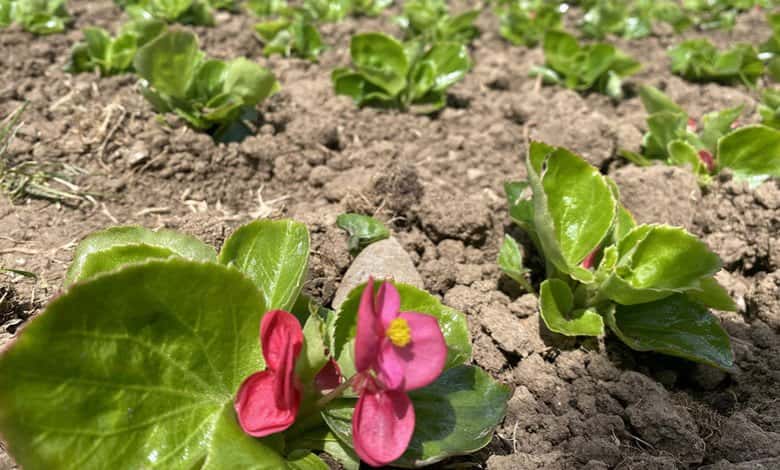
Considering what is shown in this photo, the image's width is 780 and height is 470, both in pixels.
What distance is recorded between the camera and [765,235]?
9.30 feet

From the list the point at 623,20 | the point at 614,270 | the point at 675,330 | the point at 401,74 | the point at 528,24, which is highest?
the point at 614,270

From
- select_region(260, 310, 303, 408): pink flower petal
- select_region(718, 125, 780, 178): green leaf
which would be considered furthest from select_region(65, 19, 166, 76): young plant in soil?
select_region(718, 125, 780, 178): green leaf

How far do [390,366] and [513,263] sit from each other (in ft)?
3.82

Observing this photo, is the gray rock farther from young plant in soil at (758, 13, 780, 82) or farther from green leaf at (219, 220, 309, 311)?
young plant in soil at (758, 13, 780, 82)

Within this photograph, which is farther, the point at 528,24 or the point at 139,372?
the point at 528,24

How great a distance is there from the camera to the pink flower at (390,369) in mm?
1411

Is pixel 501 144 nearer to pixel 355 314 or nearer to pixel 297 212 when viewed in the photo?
pixel 297 212

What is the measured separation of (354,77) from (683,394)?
2246 millimetres

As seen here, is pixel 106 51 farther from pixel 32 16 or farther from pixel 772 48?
pixel 772 48

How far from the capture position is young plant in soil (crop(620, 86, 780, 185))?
313 centimetres

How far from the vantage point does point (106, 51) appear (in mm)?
3588

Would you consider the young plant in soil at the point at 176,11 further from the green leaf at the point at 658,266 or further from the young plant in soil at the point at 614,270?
the green leaf at the point at 658,266

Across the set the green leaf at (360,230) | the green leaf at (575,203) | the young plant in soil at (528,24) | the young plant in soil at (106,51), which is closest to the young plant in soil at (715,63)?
the young plant in soil at (528,24)

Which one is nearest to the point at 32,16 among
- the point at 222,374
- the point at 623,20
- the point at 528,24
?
the point at 528,24
